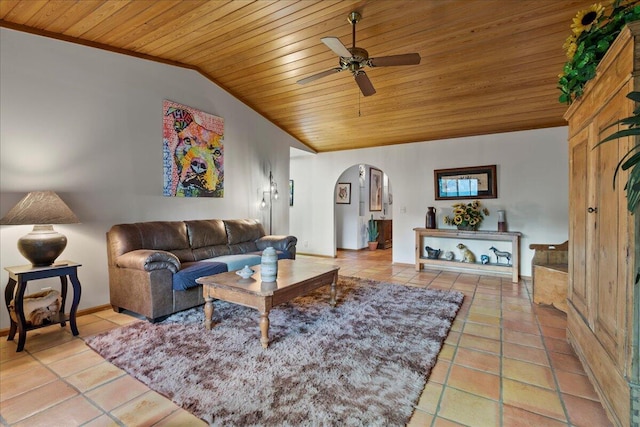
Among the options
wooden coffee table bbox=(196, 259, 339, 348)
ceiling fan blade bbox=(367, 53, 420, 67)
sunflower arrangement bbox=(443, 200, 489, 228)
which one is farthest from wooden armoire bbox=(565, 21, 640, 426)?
sunflower arrangement bbox=(443, 200, 489, 228)

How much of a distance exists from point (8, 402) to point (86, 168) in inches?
86.2

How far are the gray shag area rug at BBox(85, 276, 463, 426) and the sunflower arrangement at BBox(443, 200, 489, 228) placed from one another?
6.66 feet

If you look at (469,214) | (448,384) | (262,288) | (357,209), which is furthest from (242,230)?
(357,209)

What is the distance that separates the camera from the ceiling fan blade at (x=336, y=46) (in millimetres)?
2182

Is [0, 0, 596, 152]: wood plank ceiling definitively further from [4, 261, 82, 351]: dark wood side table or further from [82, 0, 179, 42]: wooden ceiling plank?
[4, 261, 82, 351]: dark wood side table

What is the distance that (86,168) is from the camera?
3.12 m

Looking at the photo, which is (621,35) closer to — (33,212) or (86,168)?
(33,212)

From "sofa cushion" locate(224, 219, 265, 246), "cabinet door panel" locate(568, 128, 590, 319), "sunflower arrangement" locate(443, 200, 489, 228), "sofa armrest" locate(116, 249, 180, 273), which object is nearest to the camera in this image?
"cabinet door panel" locate(568, 128, 590, 319)

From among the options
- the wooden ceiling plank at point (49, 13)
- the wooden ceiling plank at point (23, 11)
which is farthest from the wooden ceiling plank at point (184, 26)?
the wooden ceiling plank at point (23, 11)

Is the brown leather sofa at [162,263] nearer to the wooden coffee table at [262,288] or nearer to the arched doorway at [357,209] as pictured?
the wooden coffee table at [262,288]

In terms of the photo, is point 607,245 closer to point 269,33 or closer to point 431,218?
point 269,33

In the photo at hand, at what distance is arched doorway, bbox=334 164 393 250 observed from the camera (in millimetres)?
7824

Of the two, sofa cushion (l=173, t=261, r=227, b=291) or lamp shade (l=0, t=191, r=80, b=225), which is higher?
lamp shade (l=0, t=191, r=80, b=225)

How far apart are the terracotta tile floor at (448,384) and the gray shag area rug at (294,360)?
101 millimetres
